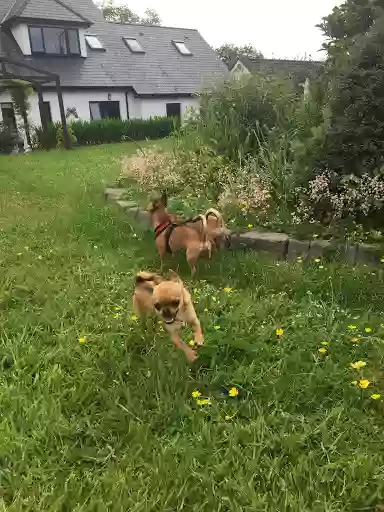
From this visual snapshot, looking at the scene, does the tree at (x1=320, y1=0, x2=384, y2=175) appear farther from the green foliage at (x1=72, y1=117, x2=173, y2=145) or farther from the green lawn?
the green foliage at (x1=72, y1=117, x2=173, y2=145)

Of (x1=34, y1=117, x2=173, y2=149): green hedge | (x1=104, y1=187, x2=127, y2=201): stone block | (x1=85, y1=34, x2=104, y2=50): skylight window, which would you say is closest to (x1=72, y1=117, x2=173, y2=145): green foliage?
(x1=34, y1=117, x2=173, y2=149): green hedge

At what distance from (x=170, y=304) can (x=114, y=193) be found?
495cm

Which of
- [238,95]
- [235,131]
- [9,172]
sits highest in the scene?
[238,95]

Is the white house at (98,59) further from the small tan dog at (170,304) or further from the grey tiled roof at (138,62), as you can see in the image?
the small tan dog at (170,304)

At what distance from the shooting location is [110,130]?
73.0ft

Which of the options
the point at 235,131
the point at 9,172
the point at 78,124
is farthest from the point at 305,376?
the point at 78,124

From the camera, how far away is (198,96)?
8680mm

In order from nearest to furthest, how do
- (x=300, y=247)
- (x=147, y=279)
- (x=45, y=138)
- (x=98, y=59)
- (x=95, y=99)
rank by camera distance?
(x=147, y=279) → (x=300, y=247) → (x=45, y=138) → (x=95, y=99) → (x=98, y=59)

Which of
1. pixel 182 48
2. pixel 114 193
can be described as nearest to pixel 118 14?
pixel 182 48

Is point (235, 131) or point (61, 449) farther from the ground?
point (235, 131)

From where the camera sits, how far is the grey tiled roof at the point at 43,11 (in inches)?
870

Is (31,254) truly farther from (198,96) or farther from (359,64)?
(198,96)

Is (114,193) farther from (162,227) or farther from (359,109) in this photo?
(359,109)

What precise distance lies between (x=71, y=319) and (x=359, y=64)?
11.9 ft
